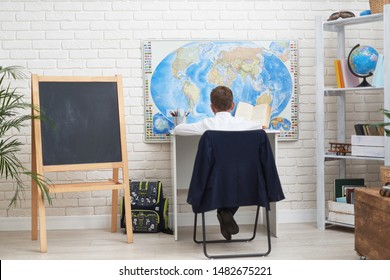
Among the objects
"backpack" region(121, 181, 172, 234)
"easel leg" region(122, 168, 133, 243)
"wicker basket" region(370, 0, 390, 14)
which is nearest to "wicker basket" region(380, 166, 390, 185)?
"wicker basket" region(370, 0, 390, 14)

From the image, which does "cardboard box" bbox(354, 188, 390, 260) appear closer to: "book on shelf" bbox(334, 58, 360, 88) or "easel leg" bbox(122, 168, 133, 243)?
"book on shelf" bbox(334, 58, 360, 88)

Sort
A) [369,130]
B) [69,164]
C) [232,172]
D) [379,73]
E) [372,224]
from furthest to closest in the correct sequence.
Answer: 1. [369,130]
2. [379,73]
3. [69,164]
4. [232,172]
5. [372,224]

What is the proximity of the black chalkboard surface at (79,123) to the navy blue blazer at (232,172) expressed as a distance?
2.77 feet

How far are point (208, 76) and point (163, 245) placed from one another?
1403 mm

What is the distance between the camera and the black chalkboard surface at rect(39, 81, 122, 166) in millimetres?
3812

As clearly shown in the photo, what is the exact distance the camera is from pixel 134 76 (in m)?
4.44

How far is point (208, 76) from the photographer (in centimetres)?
446

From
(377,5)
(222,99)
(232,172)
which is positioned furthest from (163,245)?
(377,5)

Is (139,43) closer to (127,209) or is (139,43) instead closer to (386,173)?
(127,209)

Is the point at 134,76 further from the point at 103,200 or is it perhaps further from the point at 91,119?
the point at 103,200

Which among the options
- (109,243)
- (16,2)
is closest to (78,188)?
(109,243)

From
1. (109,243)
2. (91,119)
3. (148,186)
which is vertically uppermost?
(91,119)

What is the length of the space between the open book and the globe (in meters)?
0.69
